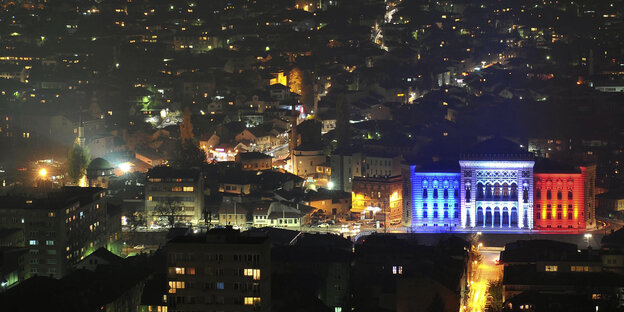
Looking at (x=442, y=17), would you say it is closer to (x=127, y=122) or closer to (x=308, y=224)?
(x=127, y=122)

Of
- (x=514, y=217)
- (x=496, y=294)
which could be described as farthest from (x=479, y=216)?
(x=496, y=294)

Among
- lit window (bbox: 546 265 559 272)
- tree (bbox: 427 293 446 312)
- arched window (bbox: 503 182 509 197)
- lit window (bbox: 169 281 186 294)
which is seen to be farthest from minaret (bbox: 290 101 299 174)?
lit window (bbox: 169 281 186 294)

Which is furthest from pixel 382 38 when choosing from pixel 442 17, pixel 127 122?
pixel 127 122

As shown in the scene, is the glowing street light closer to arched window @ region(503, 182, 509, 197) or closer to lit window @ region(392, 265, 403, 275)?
arched window @ region(503, 182, 509, 197)

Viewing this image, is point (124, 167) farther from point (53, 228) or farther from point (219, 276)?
point (219, 276)

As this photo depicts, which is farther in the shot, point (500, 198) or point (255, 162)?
point (255, 162)

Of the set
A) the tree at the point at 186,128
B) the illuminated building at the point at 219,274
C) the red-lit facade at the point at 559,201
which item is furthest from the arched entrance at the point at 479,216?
the illuminated building at the point at 219,274
